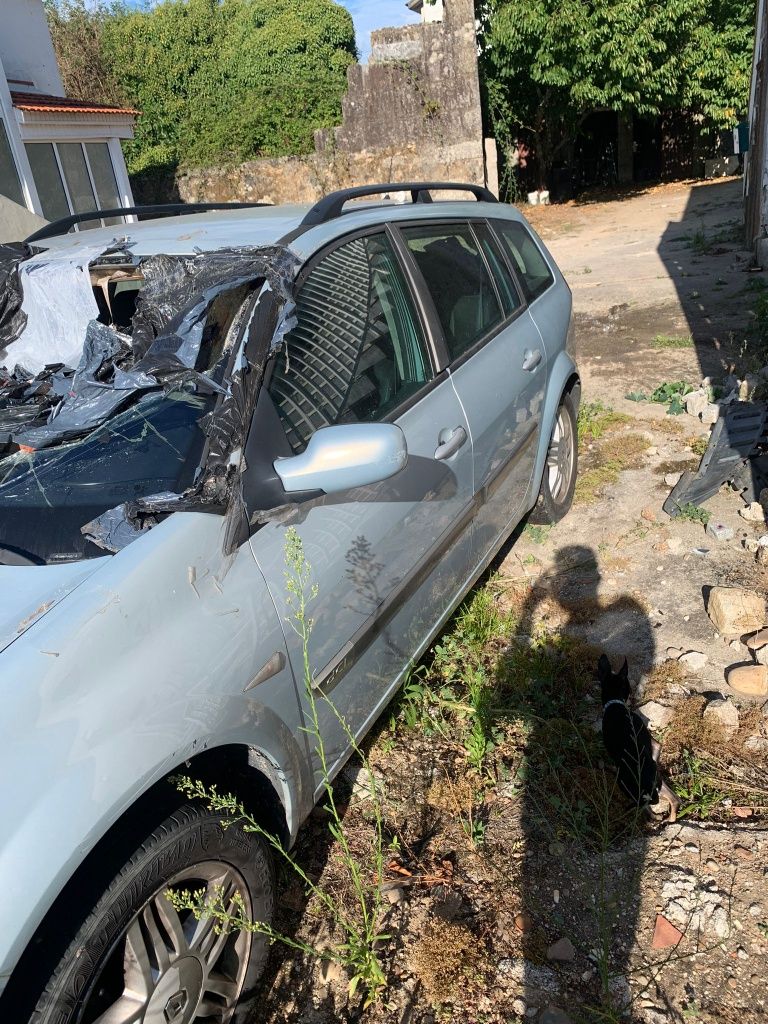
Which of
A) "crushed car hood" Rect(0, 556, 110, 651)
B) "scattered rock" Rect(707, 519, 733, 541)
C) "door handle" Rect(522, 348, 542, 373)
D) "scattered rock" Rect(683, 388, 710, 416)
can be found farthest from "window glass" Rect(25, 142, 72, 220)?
"crushed car hood" Rect(0, 556, 110, 651)

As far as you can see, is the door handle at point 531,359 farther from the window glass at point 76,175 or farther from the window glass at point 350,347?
the window glass at point 76,175

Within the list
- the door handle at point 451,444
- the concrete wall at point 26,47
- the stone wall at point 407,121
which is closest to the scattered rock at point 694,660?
the door handle at point 451,444

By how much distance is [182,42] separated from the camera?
2175 centimetres

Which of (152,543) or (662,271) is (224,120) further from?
(152,543)

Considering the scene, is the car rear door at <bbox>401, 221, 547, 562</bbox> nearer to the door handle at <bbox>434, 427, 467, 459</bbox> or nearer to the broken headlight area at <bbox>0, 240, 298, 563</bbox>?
the door handle at <bbox>434, 427, 467, 459</bbox>

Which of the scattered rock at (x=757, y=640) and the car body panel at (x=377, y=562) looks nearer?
the car body panel at (x=377, y=562)

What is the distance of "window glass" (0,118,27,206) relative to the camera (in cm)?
1222

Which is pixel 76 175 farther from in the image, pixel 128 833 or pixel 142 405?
pixel 128 833

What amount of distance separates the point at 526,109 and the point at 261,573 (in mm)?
20674

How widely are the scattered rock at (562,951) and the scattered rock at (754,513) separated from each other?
267 cm

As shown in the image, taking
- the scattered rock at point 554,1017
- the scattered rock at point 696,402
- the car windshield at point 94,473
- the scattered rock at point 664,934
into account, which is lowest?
the scattered rock at point 664,934

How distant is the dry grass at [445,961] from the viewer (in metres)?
2.06

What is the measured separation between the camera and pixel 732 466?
4316 millimetres

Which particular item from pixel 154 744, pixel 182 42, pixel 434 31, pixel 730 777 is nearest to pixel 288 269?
pixel 154 744
